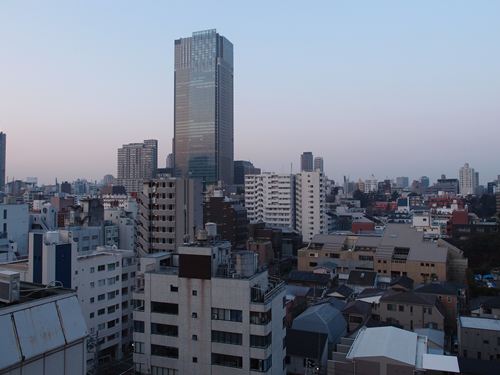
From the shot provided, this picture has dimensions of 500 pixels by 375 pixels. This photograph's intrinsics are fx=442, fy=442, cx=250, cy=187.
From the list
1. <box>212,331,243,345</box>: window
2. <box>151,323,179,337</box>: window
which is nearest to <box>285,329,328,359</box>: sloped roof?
<box>212,331,243,345</box>: window

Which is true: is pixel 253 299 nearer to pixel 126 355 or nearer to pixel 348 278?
pixel 126 355

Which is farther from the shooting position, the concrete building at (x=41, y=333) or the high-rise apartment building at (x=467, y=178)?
the high-rise apartment building at (x=467, y=178)

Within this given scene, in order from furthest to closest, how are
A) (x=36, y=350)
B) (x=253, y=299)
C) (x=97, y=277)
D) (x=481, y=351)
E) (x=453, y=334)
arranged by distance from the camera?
(x=453, y=334), (x=97, y=277), (x=481, y=351), (x=253, y=299), (x=36, y=350)

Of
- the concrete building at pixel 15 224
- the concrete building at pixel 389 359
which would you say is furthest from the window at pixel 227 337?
the concrete building at pixel 15 224

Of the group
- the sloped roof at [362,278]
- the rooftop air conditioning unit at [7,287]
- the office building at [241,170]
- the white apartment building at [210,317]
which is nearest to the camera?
the rooftop air conditioning unit at [7,287]

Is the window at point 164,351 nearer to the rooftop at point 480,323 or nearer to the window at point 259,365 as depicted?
the window at point 259,365

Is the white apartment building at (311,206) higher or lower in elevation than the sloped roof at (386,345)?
higher

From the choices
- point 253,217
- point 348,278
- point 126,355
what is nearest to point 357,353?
point 126,355
